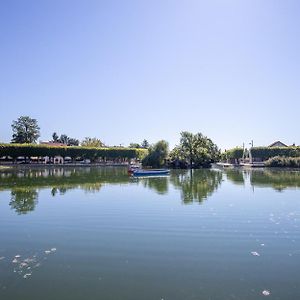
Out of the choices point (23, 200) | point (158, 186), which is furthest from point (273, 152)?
point (23, 200)

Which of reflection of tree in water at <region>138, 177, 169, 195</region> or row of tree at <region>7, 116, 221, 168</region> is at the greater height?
row of tree at <region>7, 116, 221, 168</region>

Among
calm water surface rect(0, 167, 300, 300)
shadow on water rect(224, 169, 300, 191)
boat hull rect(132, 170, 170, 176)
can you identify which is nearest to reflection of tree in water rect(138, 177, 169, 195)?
shadow on water rect(224, 169, 300, 191)

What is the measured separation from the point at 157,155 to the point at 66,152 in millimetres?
27204

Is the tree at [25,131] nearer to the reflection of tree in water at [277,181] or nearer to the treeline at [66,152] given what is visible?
the treeline at [66,152]

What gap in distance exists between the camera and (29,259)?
429 inches

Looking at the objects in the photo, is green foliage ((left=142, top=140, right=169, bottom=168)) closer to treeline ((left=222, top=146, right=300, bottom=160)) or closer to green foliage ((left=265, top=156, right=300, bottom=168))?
green foliage ((left=265, top=156, right=300, bottom=168))

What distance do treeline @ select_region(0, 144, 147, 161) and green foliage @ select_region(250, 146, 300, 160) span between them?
95.5 feet

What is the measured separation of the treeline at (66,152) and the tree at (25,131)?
30.7 meters

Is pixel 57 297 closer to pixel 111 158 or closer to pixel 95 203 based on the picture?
pixel 95 203

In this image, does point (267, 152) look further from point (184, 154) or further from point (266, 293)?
point (266, 293)

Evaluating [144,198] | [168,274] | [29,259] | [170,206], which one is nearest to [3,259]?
[29,259]

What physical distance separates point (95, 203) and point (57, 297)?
14.8 m

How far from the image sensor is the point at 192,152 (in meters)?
78.5

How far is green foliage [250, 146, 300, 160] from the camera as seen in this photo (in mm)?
88438
